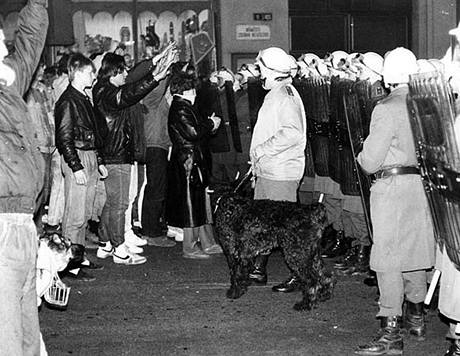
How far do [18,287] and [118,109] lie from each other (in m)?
4.75

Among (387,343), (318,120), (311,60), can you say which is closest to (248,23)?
(311,60)

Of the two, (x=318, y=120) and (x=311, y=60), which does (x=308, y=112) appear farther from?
(x=311, y=60)

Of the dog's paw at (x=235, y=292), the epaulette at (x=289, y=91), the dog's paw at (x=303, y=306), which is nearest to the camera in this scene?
the dog's paw at (x=303, y=306)

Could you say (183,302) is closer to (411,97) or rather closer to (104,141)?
(104,141)

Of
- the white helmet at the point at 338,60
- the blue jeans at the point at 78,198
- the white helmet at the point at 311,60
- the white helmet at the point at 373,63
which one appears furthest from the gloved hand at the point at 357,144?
the white helmet at the point at 311,60

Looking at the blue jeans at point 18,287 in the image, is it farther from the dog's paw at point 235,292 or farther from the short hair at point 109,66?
the short hair at point 109,66

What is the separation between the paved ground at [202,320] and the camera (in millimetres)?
7008

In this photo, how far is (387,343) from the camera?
22.1 ft

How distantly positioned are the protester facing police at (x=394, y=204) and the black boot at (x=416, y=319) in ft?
0.91

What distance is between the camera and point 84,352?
6930mm

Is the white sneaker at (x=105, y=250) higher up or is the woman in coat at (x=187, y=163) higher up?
the woman in coat at (x=187, y=163)

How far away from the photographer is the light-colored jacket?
8.51 meters

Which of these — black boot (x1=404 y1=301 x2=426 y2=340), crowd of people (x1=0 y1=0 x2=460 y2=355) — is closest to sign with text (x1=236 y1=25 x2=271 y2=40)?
crowd of people (x1=0 y1=0 x2=460 y2=355)

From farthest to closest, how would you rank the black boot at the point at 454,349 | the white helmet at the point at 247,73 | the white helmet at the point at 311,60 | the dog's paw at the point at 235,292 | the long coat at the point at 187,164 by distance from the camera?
the white helmet at the point at 247,73
the white helmet at the point at 311,60
the long coat at the point at 187,164
the dog's paw at the point at 235,292
the black boot at the point at 454,349
